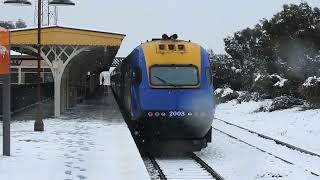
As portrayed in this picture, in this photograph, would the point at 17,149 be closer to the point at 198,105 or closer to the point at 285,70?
the point at 198,105

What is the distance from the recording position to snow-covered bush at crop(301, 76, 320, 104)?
2531 cm

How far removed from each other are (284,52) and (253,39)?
1721 cm

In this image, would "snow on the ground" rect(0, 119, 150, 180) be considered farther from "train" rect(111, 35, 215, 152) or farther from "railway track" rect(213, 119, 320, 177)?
"railway track" rect(213, 119, 320, 177)

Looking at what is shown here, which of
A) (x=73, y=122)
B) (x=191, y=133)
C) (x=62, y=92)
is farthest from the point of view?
(x=62, y=92)

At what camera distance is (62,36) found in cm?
2242

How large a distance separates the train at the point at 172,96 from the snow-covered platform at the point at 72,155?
85 centimetres

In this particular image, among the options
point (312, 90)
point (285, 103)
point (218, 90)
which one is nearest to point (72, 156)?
point (312, 90)

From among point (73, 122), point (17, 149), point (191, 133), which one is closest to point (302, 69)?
point (73, 122)

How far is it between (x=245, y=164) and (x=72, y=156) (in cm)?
469

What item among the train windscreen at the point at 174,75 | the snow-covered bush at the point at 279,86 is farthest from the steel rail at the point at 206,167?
the snow-covered bush at the point at 279,86

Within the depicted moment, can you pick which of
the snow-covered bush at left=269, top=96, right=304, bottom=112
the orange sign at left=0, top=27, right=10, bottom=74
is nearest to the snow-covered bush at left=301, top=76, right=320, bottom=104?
the snow-covered bush at left=269, top=96, right=304, bottom=112

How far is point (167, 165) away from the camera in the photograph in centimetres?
1398

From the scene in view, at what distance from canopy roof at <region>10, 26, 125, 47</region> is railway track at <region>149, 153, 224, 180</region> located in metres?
8.33

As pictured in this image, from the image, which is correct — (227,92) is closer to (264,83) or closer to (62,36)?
(264,83)
